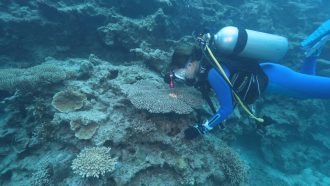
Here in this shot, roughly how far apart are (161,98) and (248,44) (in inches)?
76.7

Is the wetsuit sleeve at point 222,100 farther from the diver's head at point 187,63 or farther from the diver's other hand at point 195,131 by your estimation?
the diver's head at point 187,63

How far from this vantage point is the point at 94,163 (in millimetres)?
3947

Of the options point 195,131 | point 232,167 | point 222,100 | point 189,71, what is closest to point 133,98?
point 189,71

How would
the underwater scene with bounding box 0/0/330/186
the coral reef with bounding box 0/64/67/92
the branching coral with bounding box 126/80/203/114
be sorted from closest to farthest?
the underwater scene with bounding box 0/0/330/186 → the branching coral with bounding box 126/80/203/114 → the coral reef with bounding box 0/64/67/92

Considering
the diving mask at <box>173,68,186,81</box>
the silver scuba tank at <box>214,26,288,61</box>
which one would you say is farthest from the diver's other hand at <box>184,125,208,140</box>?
the silver scuba tank at <box>214,26,288,61</box>

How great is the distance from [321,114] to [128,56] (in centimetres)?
795

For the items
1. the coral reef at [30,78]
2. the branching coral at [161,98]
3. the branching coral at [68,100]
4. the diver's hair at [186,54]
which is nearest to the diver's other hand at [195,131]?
the branching coral at [161,98]

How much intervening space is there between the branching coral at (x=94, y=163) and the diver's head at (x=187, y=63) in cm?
190

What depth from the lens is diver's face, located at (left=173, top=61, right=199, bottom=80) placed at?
190 inches

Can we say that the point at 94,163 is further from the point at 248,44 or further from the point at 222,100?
the point at 248,44

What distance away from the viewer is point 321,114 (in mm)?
9883

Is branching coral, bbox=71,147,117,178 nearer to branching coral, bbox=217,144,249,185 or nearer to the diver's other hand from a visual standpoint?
the diver's other hand

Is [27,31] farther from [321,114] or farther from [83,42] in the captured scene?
[321,114]

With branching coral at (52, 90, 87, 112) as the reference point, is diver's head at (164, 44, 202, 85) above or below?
above
